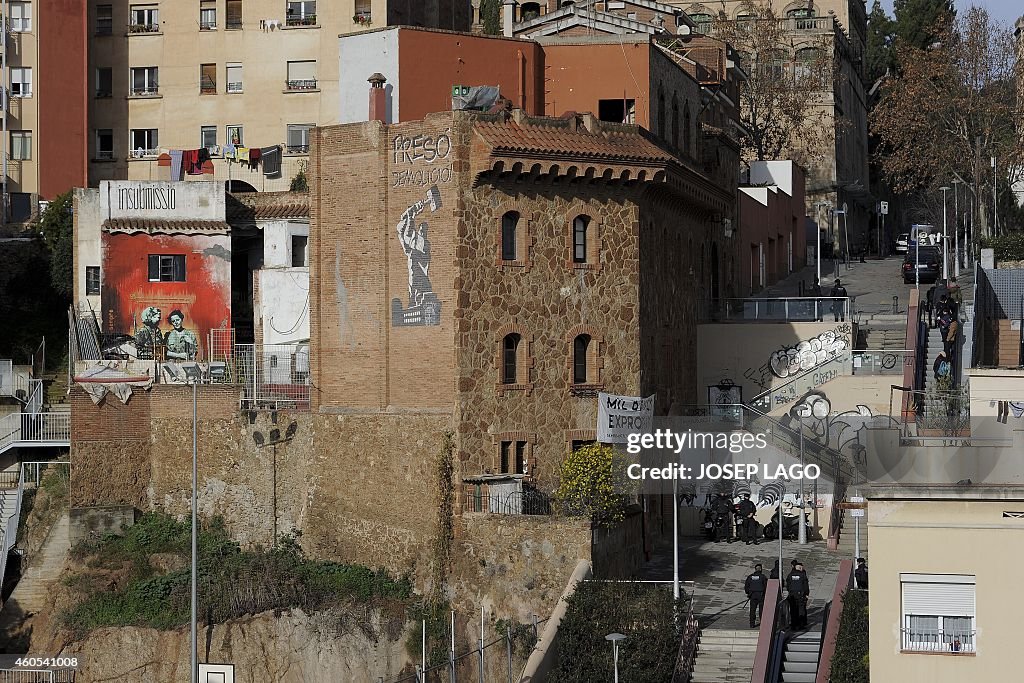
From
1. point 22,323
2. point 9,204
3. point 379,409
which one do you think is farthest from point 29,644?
point 9,204

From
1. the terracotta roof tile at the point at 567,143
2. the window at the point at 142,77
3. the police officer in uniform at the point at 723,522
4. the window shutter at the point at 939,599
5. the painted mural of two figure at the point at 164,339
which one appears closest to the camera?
the window shutter at the point at 939,599

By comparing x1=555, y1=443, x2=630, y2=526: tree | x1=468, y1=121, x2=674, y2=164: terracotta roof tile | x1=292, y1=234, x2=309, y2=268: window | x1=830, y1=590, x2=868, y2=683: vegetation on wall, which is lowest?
x1=830, y1=590, x2=868, y2=683: vegetation on wall

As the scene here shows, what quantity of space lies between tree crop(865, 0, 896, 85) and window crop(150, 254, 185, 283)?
196ft

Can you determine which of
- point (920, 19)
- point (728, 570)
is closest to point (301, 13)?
point (728, 570)

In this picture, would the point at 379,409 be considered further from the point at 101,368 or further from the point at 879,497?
the point at 879,497

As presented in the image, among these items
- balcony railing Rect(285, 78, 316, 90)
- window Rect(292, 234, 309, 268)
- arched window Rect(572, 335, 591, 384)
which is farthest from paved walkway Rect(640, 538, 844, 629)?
balcony railing Rect(285, 78, 316, 90)

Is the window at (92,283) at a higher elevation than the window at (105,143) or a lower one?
lower

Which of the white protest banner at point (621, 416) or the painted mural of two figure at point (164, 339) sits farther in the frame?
the painted mural of two figure at point (164, 339)

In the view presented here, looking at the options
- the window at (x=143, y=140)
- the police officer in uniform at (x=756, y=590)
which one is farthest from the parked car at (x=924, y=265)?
the window at (x=143, y=140)

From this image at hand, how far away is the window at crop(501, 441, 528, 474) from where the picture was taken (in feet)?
143

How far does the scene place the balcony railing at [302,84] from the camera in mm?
67188

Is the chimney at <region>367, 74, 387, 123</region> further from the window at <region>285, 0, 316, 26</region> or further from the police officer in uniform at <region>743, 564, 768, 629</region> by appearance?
the window at <region>285, 0, 316, 26</region>

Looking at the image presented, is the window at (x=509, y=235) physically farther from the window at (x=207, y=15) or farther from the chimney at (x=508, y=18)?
the window at (x=207, y=15)

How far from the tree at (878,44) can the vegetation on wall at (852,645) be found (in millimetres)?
72179
